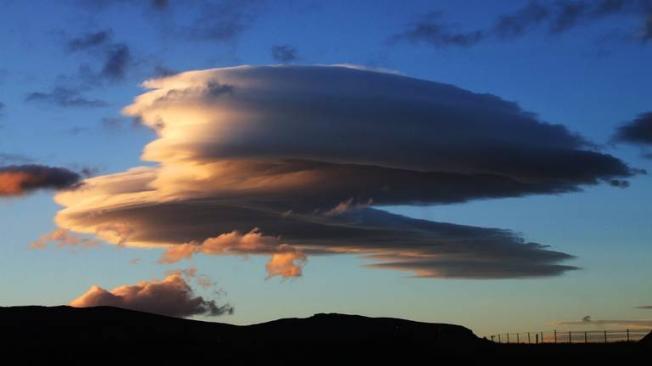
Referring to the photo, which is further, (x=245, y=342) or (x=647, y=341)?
(x=647, y=341)

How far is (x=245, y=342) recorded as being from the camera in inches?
5404

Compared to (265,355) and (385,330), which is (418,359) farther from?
(265,355)

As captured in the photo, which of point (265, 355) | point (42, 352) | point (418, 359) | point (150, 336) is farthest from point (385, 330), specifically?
point (42, 352)

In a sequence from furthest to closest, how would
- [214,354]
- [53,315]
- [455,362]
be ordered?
[53,315] < [455,362] < [214,354]

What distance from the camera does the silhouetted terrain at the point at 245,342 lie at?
131m

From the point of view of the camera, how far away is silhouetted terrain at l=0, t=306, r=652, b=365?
131 metres

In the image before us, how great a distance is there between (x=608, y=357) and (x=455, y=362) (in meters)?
20.3

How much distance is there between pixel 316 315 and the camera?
162 metres

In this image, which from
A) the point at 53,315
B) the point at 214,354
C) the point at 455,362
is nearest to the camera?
the point at 214,354

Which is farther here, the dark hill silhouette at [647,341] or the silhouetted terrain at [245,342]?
the dark hill silhouette at [647,341]

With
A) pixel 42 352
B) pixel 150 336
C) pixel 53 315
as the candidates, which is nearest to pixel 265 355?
pixel 150 336

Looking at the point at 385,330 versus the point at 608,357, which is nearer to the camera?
the point at 608,357

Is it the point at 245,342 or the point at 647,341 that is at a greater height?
the point at 647,341

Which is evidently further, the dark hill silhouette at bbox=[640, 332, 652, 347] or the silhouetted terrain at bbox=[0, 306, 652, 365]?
the dark hill silhouette at bbox=[640, 332, 652, 347]
